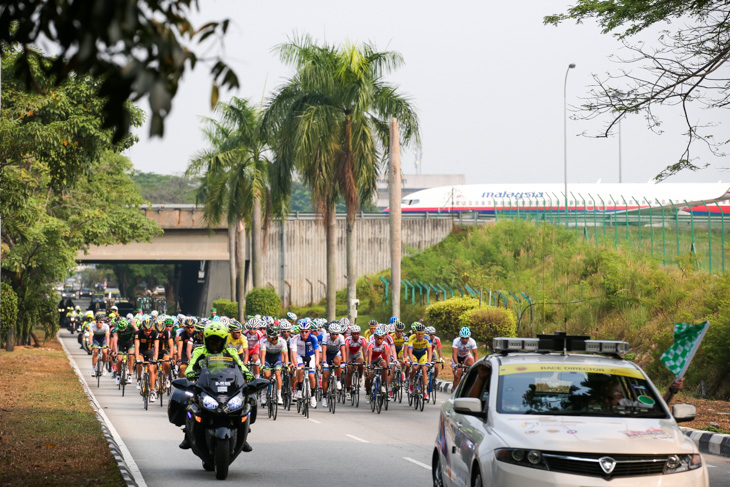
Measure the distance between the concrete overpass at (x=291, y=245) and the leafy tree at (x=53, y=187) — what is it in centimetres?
1756

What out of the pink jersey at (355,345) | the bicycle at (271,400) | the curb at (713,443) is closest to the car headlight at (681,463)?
the curb at (713,443)

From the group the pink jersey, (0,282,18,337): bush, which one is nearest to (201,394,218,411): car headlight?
the pink jersey

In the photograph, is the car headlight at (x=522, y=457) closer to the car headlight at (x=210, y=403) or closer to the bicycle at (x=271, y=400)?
the car headlight at (x=210, y=403)

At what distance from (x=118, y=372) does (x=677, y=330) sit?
1659cm

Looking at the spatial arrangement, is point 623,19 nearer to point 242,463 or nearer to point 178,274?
point 242,463

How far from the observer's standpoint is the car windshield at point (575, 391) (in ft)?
28.0

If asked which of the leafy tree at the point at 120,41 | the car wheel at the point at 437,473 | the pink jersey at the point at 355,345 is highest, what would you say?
the leafy tree at the point at 120,41

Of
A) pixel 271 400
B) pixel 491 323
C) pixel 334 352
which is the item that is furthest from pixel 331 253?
pixel 271 400

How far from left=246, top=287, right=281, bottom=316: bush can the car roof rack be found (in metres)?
45.9

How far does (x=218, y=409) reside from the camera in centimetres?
1130

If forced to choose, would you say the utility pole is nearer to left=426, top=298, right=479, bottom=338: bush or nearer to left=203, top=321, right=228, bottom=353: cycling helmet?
left=426, top=298, right=479, bottom=338: bush

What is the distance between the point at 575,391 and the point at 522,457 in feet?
4.38

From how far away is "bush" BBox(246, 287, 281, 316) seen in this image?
181 ft

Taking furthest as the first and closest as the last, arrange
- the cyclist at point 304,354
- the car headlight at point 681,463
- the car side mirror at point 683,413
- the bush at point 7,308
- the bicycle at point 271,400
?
1. the bush at point 7,308
2. the cyclist at point 304,354
3. the bicycle at point 271,400
4. the car side mirror at point 683,413
5. the car headlight at point 681,463
